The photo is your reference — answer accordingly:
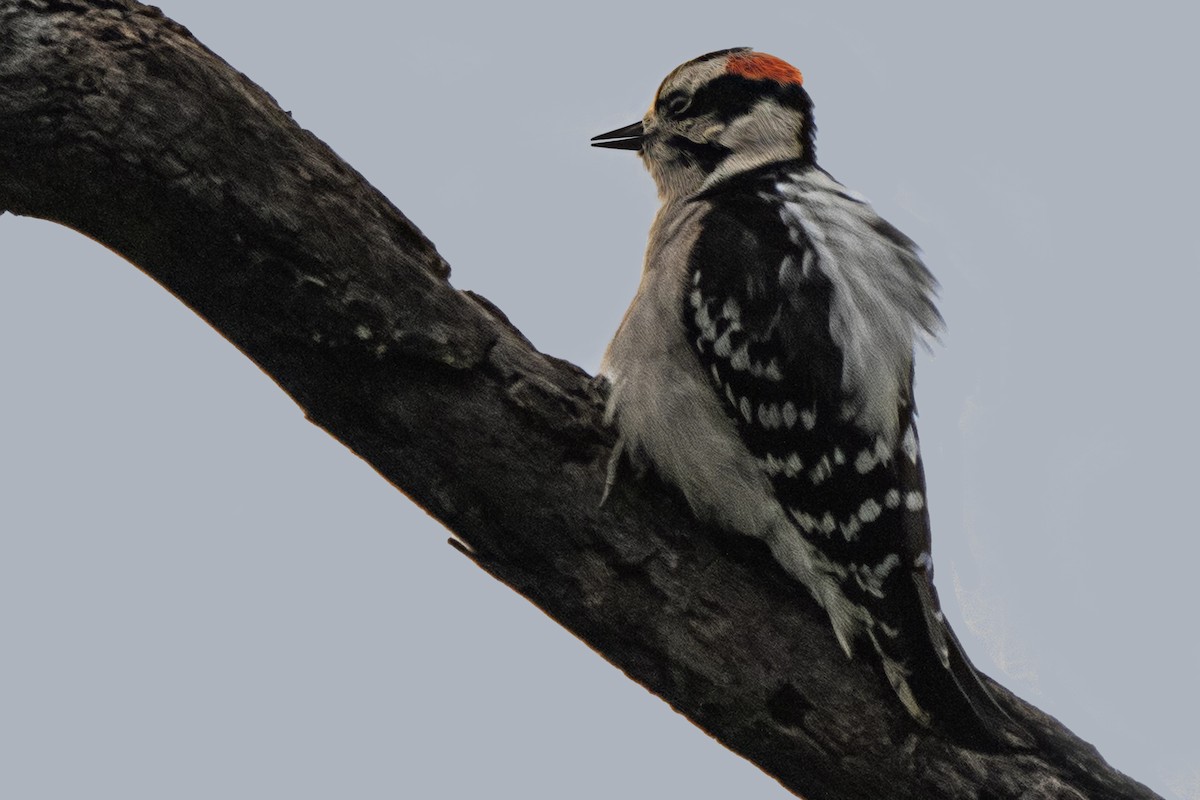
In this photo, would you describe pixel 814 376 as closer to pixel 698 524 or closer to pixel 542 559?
pixel 698 524

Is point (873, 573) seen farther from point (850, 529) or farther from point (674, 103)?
point (674, 103)

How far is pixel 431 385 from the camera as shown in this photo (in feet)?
9.03

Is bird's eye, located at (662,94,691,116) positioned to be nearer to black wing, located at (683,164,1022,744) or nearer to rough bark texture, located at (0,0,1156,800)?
black wing, located at (683,164,1022,744)

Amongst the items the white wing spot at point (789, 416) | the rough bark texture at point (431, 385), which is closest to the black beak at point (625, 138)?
the rough bark texture at point (431, 385)

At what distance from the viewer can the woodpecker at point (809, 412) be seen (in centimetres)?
288

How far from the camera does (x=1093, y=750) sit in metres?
2.98

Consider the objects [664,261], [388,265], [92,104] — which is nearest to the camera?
[92,104]

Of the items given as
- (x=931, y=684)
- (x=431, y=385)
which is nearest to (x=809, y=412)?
(x=931, y=684)

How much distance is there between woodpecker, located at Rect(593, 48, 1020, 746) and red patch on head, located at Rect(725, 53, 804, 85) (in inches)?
27.0

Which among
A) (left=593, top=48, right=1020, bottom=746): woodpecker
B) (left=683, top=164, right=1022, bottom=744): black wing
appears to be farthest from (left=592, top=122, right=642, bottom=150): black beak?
(left=683, top=164, right=1022, bottom=744): black wing

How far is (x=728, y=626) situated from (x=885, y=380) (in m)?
0.75

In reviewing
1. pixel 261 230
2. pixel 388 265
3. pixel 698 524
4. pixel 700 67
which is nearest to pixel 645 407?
pixel 698 524

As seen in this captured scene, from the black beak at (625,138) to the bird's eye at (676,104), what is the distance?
122 mm

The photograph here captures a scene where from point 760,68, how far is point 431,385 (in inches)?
67.5
